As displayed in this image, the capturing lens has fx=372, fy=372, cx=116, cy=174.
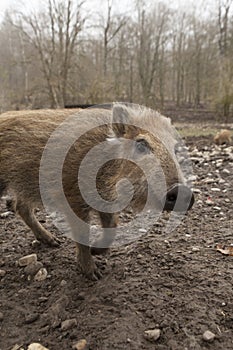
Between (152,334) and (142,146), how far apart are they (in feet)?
4.59

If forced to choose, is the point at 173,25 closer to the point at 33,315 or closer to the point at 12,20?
the point at 12,20

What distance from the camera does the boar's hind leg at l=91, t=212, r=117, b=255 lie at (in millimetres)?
3475

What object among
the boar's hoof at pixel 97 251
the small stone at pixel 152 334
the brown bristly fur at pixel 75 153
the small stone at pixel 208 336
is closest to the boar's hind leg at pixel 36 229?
the brown bristly fur at pixel 75 153

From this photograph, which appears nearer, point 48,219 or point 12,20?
point 48,219

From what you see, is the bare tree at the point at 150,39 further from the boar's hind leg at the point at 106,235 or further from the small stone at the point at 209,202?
the boar's hind leg at the point at 106,235

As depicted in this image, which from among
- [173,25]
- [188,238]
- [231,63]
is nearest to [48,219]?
[188,238]

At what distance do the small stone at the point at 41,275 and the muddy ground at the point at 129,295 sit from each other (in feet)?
0.11

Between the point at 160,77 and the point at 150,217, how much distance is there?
25653 millimetres

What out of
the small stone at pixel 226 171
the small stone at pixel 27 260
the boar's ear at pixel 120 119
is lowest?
the small stone at pixel 27 260

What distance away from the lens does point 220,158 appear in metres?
7.83

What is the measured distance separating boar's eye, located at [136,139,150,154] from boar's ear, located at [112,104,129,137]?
0.26 metres

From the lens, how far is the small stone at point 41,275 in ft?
10.8

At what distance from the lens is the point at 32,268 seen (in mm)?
3398

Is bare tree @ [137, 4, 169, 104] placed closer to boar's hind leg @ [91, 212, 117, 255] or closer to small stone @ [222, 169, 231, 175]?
small stone @ [222, 169, 231, 175]
